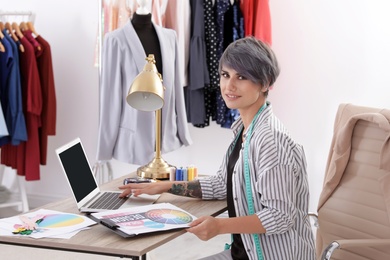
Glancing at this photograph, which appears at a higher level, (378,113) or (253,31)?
(253,31)

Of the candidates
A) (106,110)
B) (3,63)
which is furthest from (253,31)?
(3,63)

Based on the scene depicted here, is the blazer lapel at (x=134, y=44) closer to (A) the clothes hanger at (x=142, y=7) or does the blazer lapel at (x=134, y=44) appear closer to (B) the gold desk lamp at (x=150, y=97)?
(A) the clothes hanger at (x=142, y=7)

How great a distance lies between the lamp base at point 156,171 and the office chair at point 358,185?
2.17ft

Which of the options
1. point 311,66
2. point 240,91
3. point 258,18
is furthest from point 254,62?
point 311,66

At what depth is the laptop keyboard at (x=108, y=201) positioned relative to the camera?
2.39 m

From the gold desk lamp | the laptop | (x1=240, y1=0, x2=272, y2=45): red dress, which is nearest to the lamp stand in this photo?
the gold desk lamp

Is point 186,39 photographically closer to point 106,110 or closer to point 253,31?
point 253,31

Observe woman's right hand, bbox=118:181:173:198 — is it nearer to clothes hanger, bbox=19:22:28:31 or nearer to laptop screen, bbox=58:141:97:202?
laptop screen, bbox=58:141:97:202

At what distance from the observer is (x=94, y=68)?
4945 mm

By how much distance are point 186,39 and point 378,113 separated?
6.98 feet

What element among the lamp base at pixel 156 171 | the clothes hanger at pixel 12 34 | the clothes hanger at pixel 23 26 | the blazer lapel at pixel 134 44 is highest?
the clothes hanger at pixel 23 26

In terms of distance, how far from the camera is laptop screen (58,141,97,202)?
237 centimetres

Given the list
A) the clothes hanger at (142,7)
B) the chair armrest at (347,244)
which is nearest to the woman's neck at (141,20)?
the clothes hanger at (142,7)

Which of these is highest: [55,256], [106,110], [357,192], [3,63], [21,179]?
[3,63]
